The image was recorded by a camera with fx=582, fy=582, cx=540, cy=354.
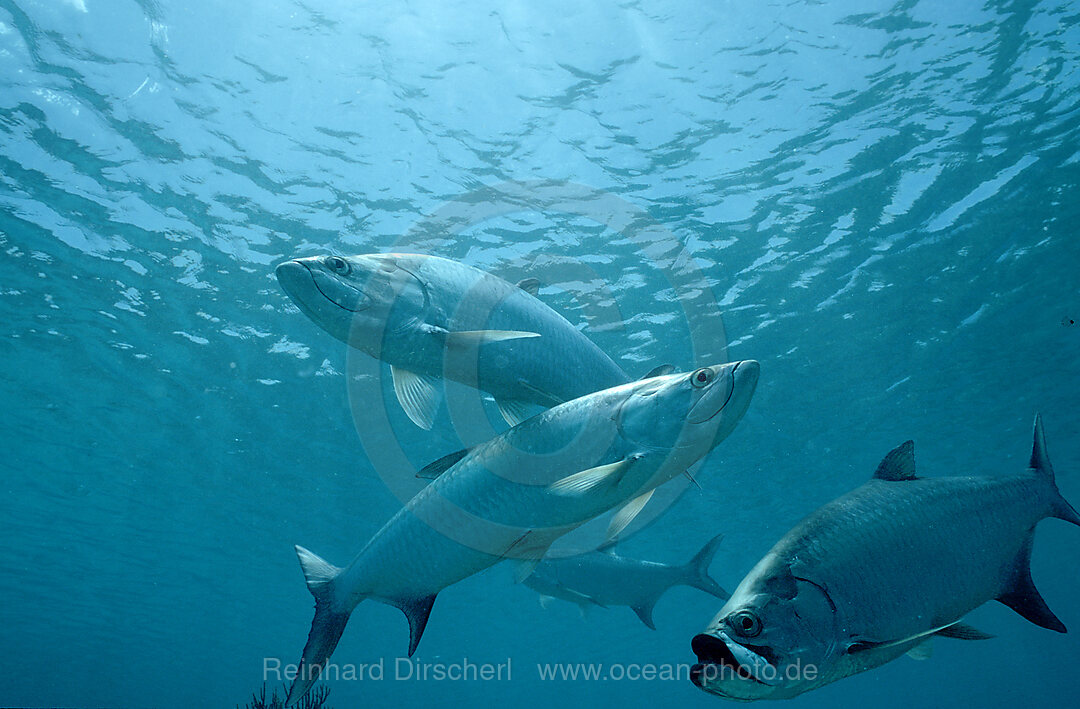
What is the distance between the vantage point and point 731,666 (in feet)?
7.45

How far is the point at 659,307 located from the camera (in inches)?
594

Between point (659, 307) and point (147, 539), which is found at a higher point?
point (147, 539)

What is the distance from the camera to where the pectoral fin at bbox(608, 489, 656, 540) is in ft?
9.61

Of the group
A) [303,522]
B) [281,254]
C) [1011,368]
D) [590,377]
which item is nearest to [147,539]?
[303,522]

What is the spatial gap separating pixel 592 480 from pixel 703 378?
720 millimetres

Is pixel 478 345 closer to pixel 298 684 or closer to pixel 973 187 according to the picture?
pixel 298 684

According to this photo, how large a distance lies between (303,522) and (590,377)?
3035 centimetres

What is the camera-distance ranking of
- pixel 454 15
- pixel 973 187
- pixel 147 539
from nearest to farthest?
pixel 454 15 → pixel 973 187 → pixel 147 539

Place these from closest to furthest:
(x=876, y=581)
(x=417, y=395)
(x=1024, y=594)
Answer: (x=876, y=581)
(x=1024, y=594)
(x=417, y=395)

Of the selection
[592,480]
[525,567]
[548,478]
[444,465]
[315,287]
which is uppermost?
[315,287]

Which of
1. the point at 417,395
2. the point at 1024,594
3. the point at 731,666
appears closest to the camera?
the point at 731,666

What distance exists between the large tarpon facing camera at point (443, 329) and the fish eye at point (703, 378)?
0.85 meters

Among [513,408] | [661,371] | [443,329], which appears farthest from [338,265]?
[661,371]

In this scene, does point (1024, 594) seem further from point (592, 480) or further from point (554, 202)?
point (554, 202)
